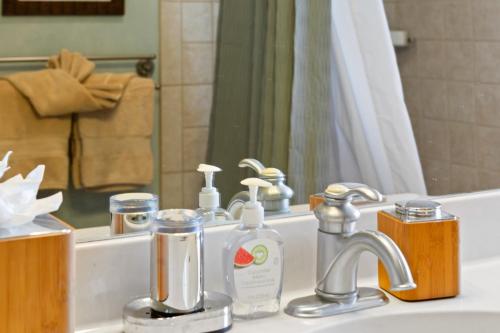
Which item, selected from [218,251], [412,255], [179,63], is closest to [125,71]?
[179,63]

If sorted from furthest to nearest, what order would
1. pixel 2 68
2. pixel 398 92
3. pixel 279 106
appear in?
pixel 398 92 → pixel 279 106 → pixel 2 68

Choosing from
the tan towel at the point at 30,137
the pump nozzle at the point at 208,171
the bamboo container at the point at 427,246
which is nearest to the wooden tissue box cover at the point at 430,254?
the bamboo container at the point at 427,246

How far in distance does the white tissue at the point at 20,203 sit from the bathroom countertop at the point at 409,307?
0.22m

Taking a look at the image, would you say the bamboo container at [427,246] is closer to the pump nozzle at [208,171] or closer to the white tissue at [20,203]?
the pump nozzle at [208,171]

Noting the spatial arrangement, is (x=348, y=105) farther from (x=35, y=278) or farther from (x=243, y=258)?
(x=35, y=278)

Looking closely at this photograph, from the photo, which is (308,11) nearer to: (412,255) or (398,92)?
(398,92)

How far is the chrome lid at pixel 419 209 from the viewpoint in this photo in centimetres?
122

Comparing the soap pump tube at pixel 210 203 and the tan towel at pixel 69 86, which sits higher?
the tan towel at pixel 69 86

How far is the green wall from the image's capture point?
113cm

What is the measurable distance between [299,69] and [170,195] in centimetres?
33

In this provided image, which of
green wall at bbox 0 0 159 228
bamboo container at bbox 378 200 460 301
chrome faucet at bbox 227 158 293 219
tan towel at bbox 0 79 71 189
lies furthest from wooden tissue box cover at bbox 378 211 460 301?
tan towel at bbox 0 79 71 189

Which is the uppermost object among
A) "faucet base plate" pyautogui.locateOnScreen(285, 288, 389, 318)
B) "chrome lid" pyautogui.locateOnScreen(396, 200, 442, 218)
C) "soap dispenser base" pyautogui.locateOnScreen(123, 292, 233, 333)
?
"chrome lid" pyautogui.locateOnScreen(396, 200, 442, 218)

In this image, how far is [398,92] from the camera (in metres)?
1.50

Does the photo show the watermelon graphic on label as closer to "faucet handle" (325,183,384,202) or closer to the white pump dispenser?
the white pump dispenser
